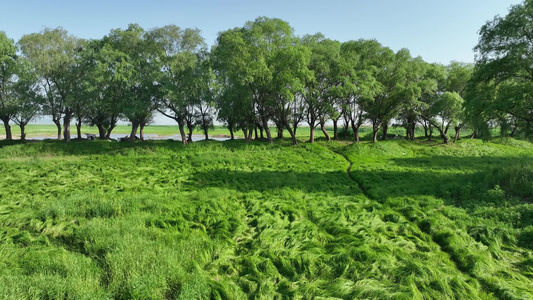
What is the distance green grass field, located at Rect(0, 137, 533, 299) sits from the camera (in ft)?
18.4

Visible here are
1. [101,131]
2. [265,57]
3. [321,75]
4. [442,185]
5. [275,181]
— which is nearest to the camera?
[442,185]

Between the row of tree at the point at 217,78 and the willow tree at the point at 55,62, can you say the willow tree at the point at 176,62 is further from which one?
the willow tree at the point at 55,62

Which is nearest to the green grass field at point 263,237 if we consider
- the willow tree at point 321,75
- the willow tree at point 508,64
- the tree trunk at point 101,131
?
the willow tree at point 508,64

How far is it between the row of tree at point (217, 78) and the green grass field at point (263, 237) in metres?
16.3

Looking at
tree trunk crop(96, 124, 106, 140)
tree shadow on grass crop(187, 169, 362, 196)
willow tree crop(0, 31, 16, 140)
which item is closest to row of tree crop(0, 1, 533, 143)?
willow tree crop(0, 31, 16, 140)

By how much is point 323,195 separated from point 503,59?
67.4 feet

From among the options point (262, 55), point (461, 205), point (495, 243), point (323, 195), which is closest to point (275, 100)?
point (262, 55)

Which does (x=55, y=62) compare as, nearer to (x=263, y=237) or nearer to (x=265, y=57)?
(x=265, y=57)

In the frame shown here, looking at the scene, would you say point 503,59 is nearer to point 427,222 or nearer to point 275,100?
point 427,222

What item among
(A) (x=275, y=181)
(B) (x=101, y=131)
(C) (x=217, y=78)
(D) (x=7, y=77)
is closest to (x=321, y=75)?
(C) (x=217, y=78)

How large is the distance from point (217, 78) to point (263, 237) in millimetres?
29709

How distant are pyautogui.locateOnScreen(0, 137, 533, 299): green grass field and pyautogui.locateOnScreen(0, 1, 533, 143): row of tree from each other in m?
16.3

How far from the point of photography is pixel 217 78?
34125 millimetres

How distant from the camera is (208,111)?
4034 centimetres
